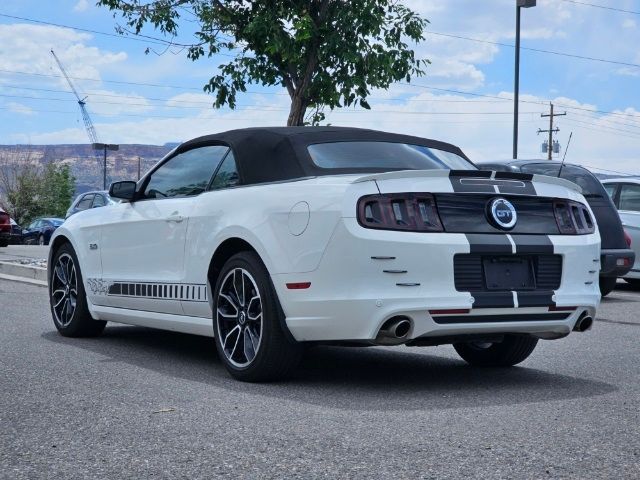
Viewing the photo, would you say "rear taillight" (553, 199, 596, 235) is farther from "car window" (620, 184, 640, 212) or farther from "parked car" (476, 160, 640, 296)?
"car window" (620, 184, 640, 212)

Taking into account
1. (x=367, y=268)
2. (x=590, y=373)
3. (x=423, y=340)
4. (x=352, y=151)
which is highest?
(x=352, y=151)

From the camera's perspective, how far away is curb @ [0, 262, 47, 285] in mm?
15672

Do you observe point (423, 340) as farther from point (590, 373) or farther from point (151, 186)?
point (151, 186)

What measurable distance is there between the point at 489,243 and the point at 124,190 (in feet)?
9.93

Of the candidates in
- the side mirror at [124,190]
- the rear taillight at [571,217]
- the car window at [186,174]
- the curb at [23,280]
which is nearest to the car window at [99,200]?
the curb at [23,280]

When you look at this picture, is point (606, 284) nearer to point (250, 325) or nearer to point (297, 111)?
point (297, 111)

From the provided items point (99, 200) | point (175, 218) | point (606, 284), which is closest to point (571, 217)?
point (175, 218)

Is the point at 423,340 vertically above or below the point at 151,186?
below

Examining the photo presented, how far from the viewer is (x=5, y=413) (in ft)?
16.3

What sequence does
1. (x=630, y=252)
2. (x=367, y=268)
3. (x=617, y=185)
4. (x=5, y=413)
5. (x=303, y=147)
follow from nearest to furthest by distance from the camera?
(x=5, y=413)
(x=367, y=268)
(x=303, y=147)
(x=630, y=252)
(x=617, y=185)

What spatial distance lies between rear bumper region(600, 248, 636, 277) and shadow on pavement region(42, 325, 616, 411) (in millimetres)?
4874

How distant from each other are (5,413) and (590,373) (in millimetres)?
3622

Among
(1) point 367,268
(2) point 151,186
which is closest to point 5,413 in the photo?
(1) point 367,268

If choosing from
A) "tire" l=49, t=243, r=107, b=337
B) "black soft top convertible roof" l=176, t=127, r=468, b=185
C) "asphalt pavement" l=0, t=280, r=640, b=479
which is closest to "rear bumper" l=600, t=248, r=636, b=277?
"asphalt pavement" l=0, t=280, r=640, b=479
